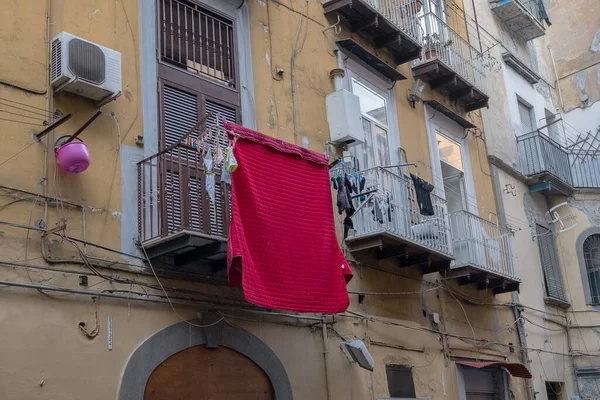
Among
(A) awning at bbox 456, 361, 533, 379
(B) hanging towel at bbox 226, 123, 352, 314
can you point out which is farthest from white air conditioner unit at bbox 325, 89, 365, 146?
(A) awning at bbox 456, 361, 533, 379

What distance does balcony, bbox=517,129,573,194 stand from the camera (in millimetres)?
17047

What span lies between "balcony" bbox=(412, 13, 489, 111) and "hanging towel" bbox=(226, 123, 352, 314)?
5167 millimetres

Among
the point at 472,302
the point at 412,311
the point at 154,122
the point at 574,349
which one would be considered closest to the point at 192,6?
the point at 154,122

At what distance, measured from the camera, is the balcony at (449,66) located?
14.0 m

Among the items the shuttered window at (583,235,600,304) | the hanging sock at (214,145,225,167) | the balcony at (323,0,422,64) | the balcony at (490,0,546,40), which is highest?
the balcony at (490,0,546,40)

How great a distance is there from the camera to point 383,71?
12.9 meters

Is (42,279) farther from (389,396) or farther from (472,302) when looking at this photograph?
(472,302)

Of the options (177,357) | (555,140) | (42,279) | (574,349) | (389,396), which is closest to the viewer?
(42,279)

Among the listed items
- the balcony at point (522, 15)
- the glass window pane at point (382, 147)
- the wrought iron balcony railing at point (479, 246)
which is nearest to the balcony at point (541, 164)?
the balcony at point (522, 15)

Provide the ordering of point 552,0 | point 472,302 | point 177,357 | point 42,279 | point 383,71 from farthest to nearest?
point 552,0
point 472,302
point 383,71
point 177,357
point 42,279

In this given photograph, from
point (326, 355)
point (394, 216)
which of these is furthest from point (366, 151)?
point (326, 355)

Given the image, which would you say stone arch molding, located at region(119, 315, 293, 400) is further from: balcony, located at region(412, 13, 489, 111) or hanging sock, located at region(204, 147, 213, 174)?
balcony, located at region(412, 13, 489, 111)

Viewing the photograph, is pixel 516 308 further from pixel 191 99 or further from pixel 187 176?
pixel 187 176

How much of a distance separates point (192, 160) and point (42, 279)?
2497 millimetres
